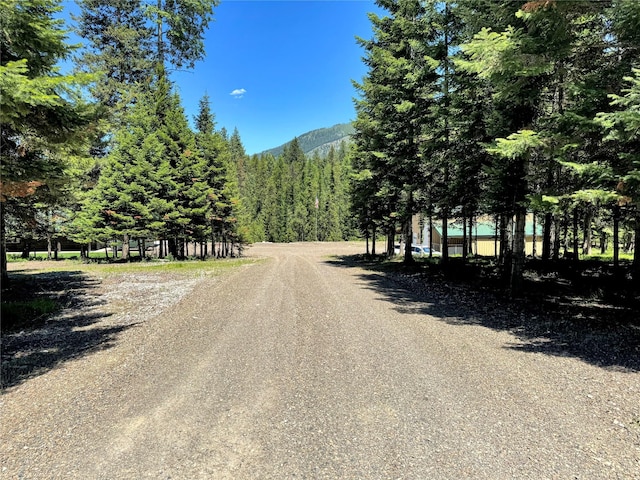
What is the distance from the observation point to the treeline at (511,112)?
19.8 ft

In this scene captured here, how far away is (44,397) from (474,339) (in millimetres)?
6350

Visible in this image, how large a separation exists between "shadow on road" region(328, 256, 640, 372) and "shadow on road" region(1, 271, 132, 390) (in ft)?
21.7

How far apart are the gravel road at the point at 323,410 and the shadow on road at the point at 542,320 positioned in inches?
17.4

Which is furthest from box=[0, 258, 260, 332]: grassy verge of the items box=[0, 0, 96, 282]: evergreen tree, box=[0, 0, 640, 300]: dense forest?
box=[0, 0, 96, 282]: evergreen tree

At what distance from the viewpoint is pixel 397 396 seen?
13.6ft

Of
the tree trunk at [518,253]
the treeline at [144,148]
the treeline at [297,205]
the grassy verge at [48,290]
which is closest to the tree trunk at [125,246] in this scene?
the treeline at [144,148]

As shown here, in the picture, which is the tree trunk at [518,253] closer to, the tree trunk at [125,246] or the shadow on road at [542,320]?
the shadow on road at [542,320]

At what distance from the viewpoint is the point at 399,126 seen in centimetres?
1728

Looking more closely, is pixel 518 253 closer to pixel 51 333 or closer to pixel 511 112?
pixel 511 112

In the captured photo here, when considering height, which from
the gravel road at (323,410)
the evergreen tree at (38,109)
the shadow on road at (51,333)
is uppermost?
the evergreen tree at (38,109)

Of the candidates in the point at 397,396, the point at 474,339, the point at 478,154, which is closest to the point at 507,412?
the point at 397,396

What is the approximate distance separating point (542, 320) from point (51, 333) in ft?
33.3

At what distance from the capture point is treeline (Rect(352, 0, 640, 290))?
19.8 ft

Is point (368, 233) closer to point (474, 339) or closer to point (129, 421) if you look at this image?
point (474, 339)
